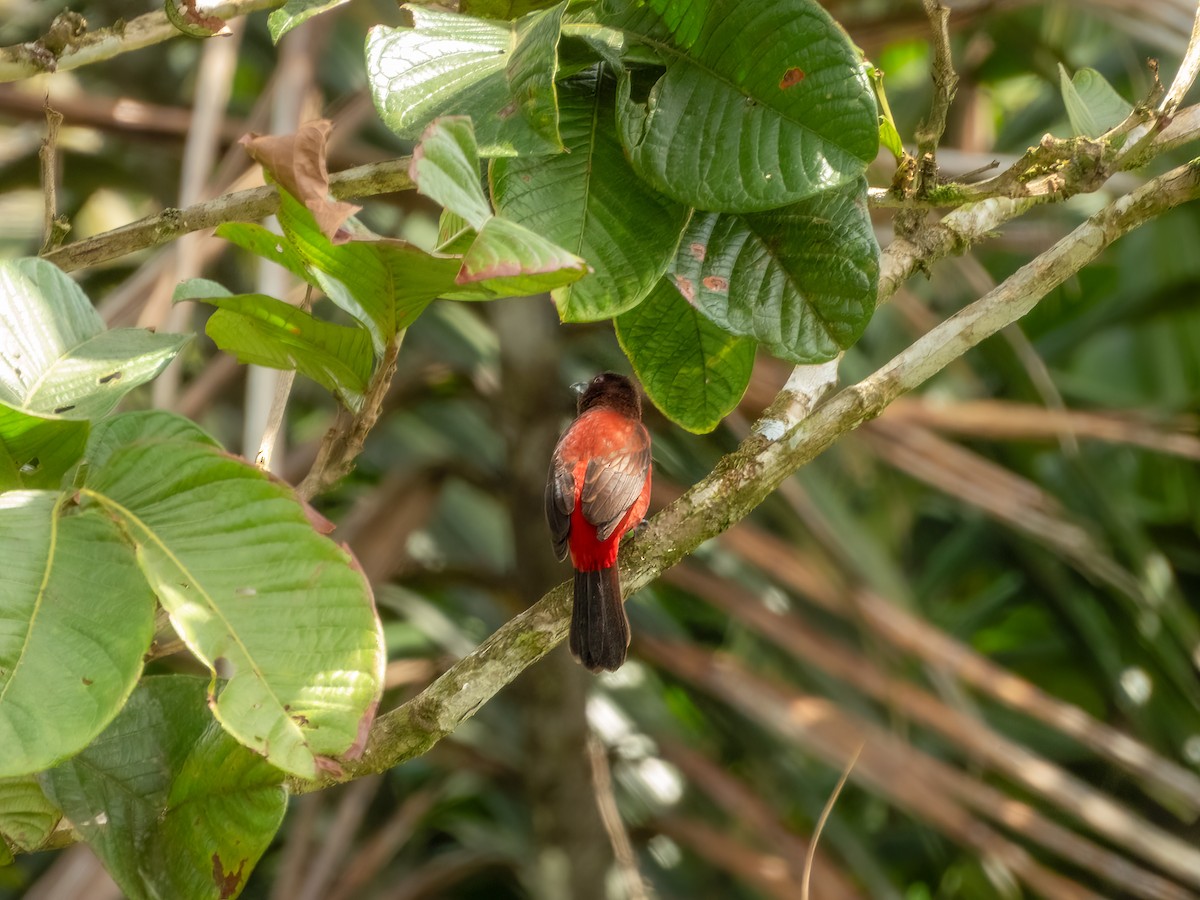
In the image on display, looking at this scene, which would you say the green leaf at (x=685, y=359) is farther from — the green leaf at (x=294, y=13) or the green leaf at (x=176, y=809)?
the green leaf at (x=176, y=809)

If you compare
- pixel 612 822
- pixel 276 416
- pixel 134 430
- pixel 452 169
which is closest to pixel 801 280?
pixel 452 169

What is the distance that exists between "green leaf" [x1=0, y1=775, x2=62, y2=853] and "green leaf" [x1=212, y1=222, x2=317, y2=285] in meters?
0.63

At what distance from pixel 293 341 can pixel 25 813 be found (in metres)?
0.60

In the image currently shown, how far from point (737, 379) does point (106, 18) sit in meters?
3.09

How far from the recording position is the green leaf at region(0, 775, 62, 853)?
54.2 inches

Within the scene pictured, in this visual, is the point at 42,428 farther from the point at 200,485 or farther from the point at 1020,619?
the point at 1020,619

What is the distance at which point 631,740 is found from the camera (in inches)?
142

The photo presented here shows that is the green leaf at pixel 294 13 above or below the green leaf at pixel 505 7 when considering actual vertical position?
above

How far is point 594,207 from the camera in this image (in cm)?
146

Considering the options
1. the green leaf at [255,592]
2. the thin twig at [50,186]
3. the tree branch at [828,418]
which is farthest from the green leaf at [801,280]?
the thin twig at [50,186]

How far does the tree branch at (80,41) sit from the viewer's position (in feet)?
5.24

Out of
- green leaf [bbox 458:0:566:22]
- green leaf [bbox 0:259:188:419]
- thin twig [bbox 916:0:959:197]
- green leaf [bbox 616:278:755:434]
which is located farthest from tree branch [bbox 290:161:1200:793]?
green leaf [bbox 458:0:566:22]

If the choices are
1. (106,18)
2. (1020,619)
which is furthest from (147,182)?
(1020,619)

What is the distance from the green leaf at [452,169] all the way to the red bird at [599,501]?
110 centimetres
